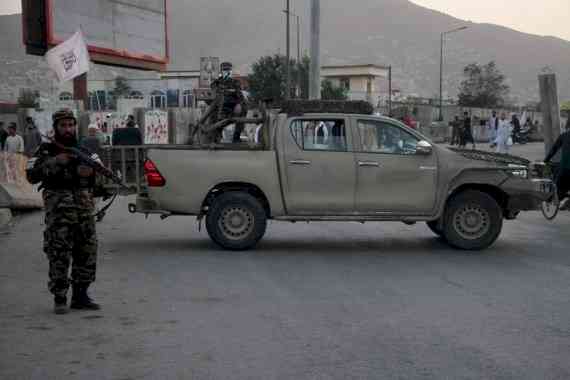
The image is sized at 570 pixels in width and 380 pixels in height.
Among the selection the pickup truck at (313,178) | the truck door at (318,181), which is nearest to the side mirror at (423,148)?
the pickup truck at (313,178)

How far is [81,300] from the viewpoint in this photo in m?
7.34

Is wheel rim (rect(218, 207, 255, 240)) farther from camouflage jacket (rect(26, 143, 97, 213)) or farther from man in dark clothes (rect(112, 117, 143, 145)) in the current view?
man in dark clothes (rect(112, 117, 143, 145))

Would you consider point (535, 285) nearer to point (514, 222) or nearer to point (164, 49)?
point (514, 222)

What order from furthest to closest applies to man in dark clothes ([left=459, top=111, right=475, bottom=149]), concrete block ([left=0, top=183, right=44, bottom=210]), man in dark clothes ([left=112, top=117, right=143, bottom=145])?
man in dark clothes ([left=459, top=111, right=475, bottom=149]) → man in dark clothes ([left=112, top=117, right=143, bottom=145]) → concrete block ([left=0, top=183, right=44, bottom=210])

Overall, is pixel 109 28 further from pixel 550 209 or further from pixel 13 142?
pixel 550 209

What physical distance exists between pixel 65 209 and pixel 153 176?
12.7 feet

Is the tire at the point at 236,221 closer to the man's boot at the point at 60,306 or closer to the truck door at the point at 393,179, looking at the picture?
the truck door at the point at 393,179

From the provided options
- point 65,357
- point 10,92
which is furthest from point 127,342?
point 10,92

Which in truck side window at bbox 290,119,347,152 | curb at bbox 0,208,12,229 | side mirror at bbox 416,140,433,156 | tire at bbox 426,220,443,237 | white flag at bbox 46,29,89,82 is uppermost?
white flag at bbox 46,29,89,82

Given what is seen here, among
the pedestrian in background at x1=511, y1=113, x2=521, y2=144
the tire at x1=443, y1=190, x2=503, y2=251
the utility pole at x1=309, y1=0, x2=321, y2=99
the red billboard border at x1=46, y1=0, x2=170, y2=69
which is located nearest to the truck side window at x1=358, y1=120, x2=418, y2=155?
the tire at x1=443, y1=190, x2=503, y2=251

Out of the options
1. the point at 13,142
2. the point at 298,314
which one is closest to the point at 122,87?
the point at 13,142

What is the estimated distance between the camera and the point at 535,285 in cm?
866

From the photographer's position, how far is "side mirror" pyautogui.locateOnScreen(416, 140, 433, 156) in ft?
35.9

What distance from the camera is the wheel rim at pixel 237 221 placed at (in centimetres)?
1092
